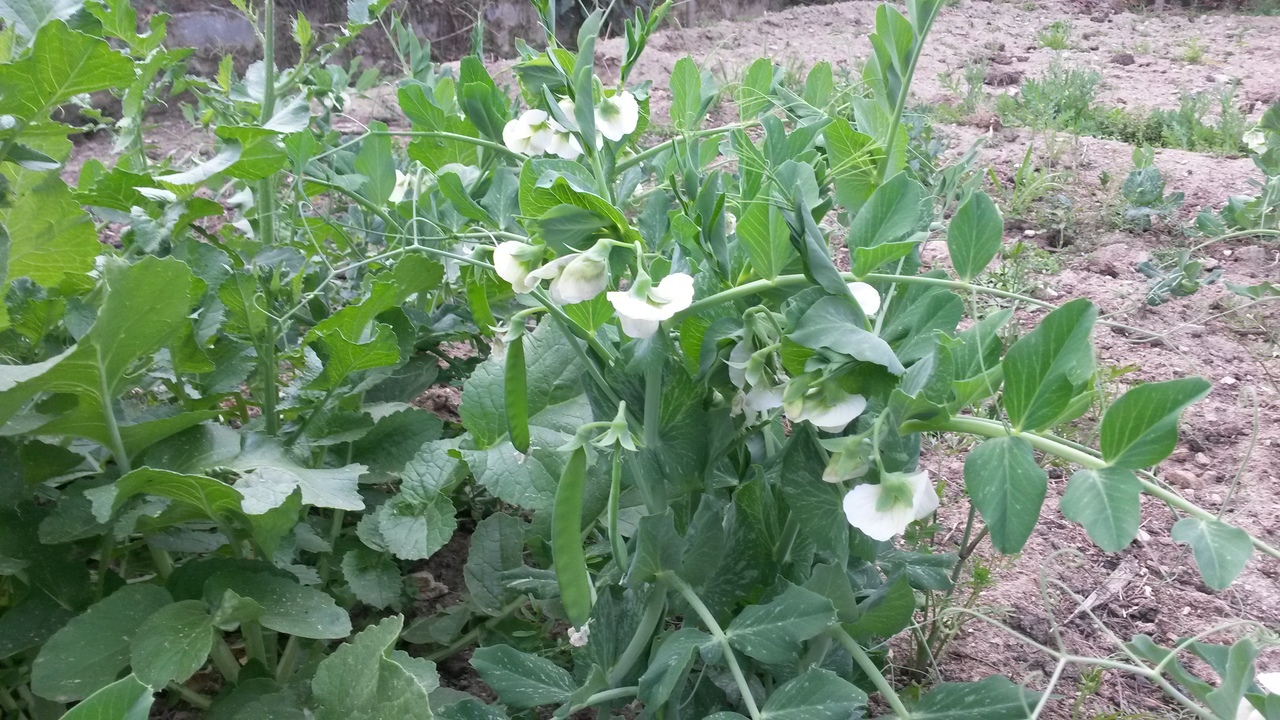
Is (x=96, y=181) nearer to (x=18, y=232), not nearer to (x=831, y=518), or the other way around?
(x=18, y=232)

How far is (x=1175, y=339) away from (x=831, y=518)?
4.54 ft

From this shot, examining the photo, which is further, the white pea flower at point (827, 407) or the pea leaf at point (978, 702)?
the pea leaf at point (978, 702)

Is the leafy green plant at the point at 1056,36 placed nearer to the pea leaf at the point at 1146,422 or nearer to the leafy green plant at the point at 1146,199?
the leafy green plant at the point at 1146,199

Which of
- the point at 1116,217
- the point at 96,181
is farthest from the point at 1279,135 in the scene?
the point at 96,181

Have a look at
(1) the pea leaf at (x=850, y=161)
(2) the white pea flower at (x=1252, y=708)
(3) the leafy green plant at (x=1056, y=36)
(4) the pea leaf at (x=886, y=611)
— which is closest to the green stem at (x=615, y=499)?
(4) the pea leaf at (x=886, y=611)

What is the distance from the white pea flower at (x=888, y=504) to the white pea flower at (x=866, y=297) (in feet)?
0.36

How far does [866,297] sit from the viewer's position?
594 mm

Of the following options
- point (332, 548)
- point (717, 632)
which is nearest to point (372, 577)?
point (332, 548)

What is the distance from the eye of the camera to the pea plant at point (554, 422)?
0.58 metres

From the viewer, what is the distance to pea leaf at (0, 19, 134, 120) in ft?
2.44

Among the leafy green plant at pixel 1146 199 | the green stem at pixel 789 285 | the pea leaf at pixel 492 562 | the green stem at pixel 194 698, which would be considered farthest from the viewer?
the leafy green plant at pixel 1146 199

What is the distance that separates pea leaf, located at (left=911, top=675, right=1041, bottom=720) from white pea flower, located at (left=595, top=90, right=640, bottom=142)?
0.53 meters

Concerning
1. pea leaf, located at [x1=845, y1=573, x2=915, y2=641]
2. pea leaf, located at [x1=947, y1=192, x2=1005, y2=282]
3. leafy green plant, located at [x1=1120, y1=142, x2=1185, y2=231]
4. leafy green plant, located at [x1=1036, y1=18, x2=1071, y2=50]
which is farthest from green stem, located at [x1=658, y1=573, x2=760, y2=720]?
leafy green plant, located at [x1=1036, y1=18, x2=1071, y2=50]

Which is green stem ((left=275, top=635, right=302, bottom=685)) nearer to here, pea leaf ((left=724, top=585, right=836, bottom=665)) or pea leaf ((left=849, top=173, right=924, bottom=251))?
pea leaf ((left=724, top=585, right=836, bottom=665))
